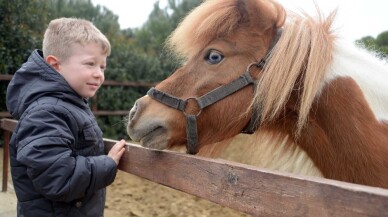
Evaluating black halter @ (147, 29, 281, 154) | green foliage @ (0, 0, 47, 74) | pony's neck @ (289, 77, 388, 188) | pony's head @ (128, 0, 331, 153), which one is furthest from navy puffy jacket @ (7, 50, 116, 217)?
green foliage @ (0, 0, 47, 74)

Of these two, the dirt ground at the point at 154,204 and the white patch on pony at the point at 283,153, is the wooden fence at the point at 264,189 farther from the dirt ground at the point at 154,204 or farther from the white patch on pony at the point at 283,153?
the dirt ground at the point at 154,204

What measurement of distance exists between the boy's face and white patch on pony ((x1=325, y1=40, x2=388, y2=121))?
1.12 meters

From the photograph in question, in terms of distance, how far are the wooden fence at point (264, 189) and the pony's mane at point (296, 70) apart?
55 cm

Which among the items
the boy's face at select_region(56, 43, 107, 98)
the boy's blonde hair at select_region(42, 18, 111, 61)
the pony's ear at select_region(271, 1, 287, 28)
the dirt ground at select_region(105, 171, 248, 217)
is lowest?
the dirt ground at select_region(105, 171, 248, 217)

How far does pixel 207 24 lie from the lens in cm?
192

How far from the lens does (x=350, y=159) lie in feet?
5.87

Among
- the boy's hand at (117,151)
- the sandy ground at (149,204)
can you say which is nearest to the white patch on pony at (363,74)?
the boy's hand at (117,151)

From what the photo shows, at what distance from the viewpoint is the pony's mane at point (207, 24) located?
6.27 ft

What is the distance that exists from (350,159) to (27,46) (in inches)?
288

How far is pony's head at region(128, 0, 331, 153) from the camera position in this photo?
1.76 m

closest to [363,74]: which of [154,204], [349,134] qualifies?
[349,134]

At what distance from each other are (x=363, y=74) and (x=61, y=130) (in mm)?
1506

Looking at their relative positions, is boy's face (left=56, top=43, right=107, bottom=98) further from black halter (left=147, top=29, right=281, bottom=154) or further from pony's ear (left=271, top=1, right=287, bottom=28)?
pony's ear (left=271, top=1, right=287, bottom=28)

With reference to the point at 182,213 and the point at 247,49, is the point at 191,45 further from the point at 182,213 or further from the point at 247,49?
the point at 182,213
